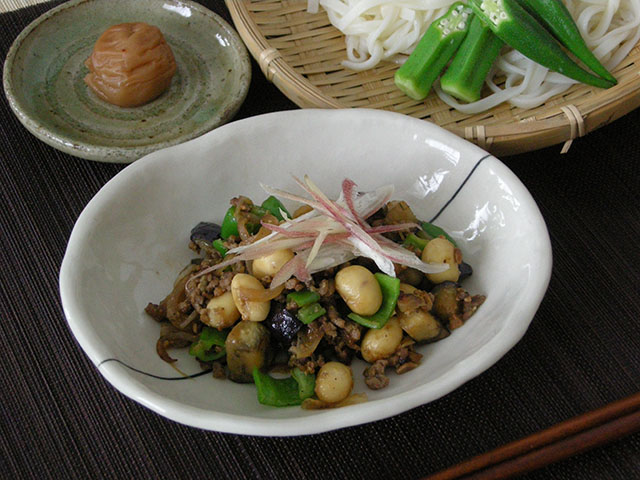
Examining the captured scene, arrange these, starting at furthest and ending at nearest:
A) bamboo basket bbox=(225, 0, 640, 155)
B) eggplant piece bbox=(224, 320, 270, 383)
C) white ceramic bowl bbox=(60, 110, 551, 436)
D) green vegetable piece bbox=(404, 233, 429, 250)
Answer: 1. bamboo basket bbox=(225, 0, 640, 155)
2. green vegetable piece bbox=(404, 233, 429, 250)
3. eggplant piece bbox=(224, 320, 270, 383)
4. white ceramic bowl bbox=(60, 110, 551, 436)

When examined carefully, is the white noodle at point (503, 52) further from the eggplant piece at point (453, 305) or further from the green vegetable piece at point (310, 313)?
the green vegetable piece at point (310, 313)

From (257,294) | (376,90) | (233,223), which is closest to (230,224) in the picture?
(233,223)

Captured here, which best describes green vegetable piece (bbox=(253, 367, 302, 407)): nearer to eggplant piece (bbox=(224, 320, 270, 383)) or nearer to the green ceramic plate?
eggplant piece (bbox=(224, 320, 270, 383))

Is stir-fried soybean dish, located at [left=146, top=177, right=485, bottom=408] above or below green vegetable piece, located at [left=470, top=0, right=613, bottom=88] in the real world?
below

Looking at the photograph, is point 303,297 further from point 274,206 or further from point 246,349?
point 274,206

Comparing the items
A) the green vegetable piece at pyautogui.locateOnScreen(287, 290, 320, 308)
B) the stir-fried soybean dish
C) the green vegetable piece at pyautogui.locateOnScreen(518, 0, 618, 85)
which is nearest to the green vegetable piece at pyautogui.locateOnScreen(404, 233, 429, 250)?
the stir-fried soybean dish

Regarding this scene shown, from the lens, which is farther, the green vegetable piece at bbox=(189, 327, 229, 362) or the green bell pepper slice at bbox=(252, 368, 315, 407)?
the green vegetable piece at bbox=(189, 327, 229, 362)

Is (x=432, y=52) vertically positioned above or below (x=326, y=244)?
above

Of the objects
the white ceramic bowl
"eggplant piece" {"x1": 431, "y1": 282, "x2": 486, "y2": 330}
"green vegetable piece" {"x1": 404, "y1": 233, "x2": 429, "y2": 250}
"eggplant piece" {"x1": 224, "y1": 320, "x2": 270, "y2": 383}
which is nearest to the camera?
the white ceramic bowl
